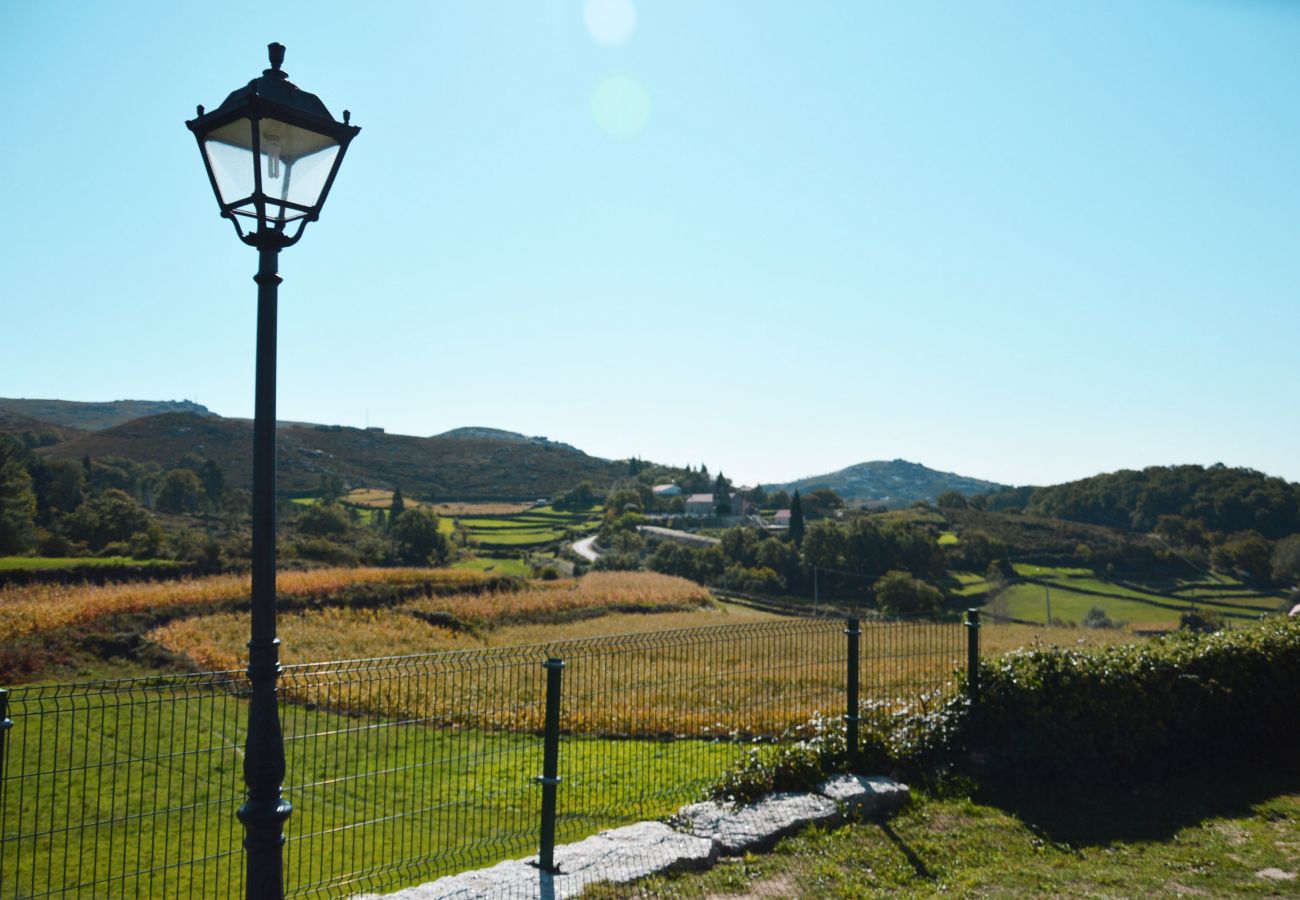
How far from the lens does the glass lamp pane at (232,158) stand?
3.44 m

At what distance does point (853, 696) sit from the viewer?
7.18 meters

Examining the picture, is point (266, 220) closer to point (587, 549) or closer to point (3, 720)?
point (3, 720)

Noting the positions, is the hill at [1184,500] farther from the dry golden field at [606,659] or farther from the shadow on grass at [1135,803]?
the shadow on grass at [1135,803]

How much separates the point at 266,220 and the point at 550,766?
3679mm

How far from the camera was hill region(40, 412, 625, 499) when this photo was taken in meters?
95.6

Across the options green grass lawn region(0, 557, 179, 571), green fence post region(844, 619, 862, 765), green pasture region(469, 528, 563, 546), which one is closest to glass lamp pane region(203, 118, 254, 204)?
green fence post region(844, 619, 862, 765)

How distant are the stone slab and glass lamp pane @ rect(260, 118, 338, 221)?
3.80m

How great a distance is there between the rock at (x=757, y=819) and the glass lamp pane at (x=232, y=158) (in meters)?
5.01

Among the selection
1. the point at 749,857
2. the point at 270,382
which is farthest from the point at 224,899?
the point at 270,382

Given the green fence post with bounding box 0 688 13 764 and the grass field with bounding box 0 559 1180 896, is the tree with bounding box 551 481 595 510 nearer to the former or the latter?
the grass field with bounding box 0 559 1180 896

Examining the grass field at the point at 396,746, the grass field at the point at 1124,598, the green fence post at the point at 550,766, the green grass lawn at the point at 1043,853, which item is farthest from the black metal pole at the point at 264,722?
the grass field at the point at 1124,598

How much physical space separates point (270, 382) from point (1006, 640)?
24708 mm

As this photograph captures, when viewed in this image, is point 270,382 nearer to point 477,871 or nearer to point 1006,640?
point 477,871

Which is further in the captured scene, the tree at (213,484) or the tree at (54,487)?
the tree at (213,484)
